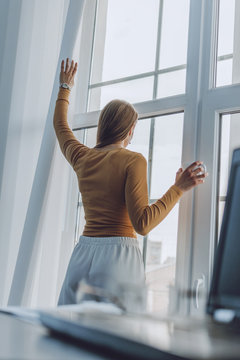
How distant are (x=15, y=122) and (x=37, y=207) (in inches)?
17.4

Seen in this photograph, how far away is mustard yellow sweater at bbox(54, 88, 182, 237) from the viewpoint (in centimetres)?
156

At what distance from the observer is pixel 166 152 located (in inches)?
72.2

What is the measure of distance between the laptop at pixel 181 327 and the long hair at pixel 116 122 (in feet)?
3.37

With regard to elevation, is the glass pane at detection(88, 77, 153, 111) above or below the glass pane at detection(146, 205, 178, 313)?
above

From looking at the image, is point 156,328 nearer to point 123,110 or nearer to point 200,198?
point 200,198

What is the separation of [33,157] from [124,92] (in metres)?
0.51

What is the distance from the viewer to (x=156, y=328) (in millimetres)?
484

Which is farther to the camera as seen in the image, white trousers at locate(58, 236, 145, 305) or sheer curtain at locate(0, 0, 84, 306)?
sheer curtain at locate(0, 0, 84, 306)

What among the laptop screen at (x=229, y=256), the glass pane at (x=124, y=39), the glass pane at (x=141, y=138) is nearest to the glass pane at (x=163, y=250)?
the glass pane at (x=141, y=138)

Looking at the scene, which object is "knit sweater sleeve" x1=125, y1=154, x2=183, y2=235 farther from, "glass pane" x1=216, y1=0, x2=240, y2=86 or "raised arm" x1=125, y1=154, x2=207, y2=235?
"glass pane" x1=216, y1=0, x2=240, y2=86

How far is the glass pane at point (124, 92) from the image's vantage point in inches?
77.0

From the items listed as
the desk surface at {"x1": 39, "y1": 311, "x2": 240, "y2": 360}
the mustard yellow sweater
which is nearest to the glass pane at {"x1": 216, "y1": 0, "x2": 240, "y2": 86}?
the mustard yellow sweater

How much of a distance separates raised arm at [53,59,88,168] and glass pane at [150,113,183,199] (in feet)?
1.01

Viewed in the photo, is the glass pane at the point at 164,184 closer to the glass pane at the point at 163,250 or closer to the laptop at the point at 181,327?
the glass pane at the point at 163,250
